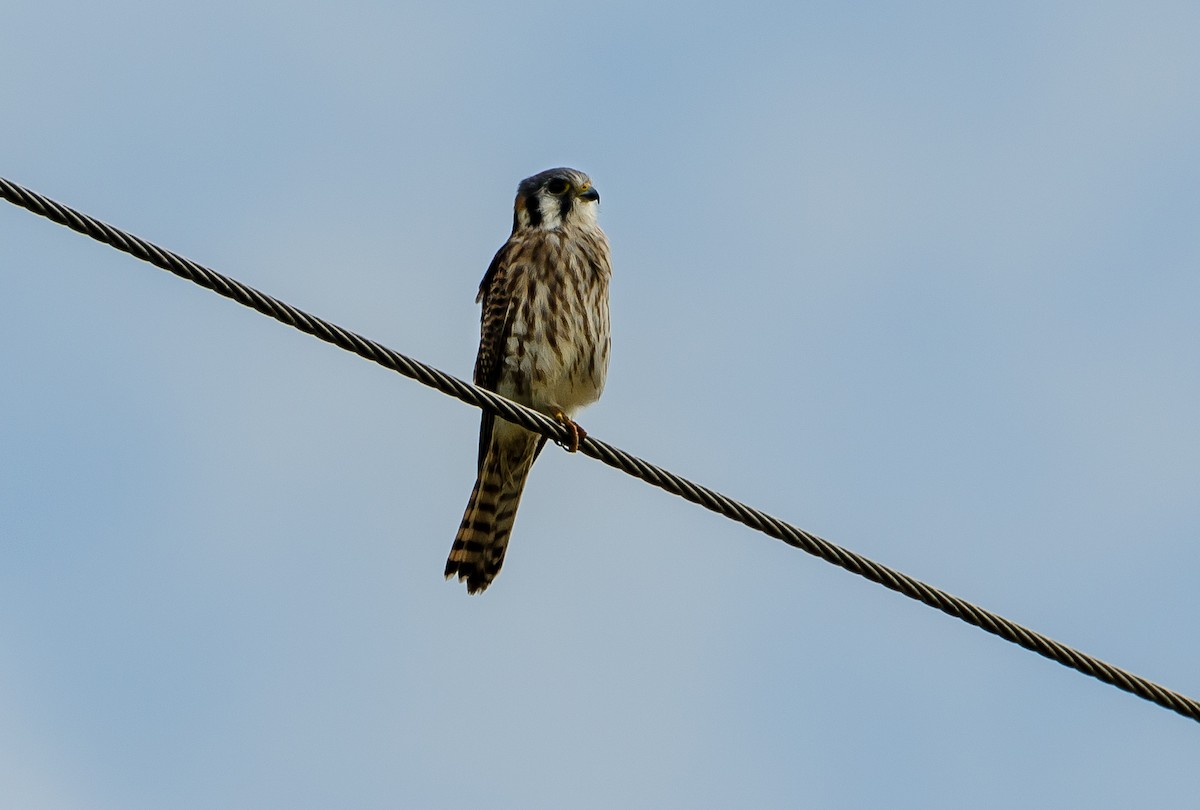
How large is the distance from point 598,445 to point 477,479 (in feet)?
8.60

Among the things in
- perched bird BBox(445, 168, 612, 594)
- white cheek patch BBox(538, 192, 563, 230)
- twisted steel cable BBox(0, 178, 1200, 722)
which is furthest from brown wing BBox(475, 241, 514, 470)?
twisted steel cable BBox(0, 178, 1200, 722)

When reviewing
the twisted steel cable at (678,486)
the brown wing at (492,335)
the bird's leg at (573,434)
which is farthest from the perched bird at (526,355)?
the twisted steel cable at (678,486)

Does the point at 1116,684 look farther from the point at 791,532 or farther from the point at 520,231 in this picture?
the point at 520,231

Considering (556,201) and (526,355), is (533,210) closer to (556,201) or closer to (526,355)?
(556,201)

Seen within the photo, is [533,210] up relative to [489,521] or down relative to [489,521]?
up

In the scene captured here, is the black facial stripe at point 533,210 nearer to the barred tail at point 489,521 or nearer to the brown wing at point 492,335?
the brown wing at point 492,335

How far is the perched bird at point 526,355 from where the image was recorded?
23.6 feet

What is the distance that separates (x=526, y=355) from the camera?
7.20 metres

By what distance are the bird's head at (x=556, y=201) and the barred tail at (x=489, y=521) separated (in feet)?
4.00

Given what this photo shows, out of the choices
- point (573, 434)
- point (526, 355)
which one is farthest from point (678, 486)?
point (526, 355)

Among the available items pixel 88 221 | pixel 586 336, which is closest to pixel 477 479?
pixel 586 336

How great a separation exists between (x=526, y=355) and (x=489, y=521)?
0.82 meters

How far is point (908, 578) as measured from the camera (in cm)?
421

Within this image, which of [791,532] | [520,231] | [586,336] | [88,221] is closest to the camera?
[88,221]
